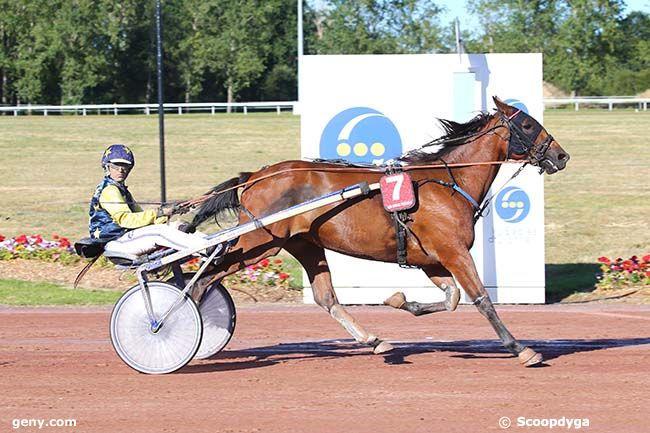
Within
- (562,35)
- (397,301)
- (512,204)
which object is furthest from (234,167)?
(562,35)

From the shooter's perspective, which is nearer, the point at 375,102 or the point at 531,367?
the point at 531,367

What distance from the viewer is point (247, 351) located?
9.41 metres

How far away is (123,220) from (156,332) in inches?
32.9

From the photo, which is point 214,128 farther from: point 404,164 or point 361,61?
point 404,164

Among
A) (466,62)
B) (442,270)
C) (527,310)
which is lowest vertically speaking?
(527,310)

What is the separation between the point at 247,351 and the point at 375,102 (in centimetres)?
380

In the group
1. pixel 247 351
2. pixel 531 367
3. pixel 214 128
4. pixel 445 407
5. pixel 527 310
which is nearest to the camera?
pixel 445 407

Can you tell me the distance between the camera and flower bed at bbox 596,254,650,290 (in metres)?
13.2

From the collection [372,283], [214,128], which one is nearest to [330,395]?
[372,283]

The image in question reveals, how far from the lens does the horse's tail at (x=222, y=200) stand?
28.7 feet

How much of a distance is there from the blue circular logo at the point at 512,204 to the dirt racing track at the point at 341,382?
5.74 ft

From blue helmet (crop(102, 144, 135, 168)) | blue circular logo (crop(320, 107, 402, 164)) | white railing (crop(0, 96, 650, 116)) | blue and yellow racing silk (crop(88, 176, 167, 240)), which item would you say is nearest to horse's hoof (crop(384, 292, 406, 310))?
blue and yellow racing silk (crop(88, 176, 167, 240))

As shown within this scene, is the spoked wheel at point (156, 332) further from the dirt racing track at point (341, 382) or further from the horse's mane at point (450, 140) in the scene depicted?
the horse's mane at point (450, 140)

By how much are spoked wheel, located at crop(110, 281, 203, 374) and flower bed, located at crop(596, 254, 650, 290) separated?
6.56 meters
